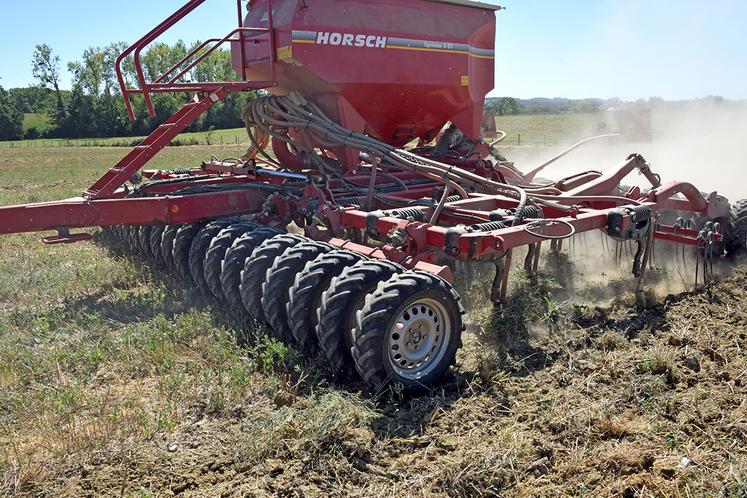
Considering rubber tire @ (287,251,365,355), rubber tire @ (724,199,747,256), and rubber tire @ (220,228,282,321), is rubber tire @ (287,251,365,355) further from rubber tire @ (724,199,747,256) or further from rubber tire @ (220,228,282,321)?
rubber tire @ (724,199,747,256)

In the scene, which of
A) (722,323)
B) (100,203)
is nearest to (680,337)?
(722,323)

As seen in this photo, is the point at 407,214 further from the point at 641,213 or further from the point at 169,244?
the point at 169,244

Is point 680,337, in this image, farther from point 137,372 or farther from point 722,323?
point 137,372

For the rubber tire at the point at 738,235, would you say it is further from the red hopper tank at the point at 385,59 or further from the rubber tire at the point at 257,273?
the rubber tire at the point at 257,273

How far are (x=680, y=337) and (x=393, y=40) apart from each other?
3771 mm

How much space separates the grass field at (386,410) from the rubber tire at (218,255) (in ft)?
0.61

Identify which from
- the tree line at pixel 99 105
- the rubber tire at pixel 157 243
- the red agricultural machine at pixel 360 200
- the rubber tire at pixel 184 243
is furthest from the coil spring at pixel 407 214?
the tree line at pixel 99 105

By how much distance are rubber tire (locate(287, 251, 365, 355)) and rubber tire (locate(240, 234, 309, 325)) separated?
1.58 ft

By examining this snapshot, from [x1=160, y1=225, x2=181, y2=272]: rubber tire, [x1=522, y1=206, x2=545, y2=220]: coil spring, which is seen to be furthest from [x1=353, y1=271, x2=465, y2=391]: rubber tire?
[x1=160, y1=225, x2=181, y2=272]: rubber tire

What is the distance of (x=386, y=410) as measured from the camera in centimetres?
348

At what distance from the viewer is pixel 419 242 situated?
4.19 metres

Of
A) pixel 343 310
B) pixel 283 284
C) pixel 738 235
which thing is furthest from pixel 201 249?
pixel 738 235

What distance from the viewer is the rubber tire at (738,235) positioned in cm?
610

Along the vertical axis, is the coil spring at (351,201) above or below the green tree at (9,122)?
below
